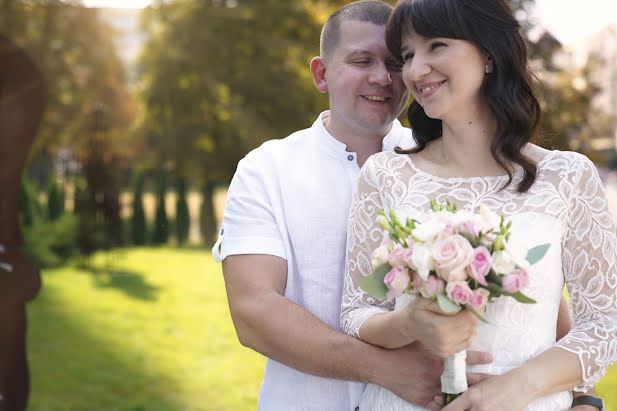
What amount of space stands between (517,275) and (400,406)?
2.58 feet

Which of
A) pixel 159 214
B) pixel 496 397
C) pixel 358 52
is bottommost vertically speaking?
pixel 159 214

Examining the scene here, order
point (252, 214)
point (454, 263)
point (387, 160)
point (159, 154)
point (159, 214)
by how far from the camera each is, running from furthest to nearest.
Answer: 1. point (159, 154)
2. point (159, 214)
3. point (252, 214)
4. point (387, 160)
5. point (454, 263)

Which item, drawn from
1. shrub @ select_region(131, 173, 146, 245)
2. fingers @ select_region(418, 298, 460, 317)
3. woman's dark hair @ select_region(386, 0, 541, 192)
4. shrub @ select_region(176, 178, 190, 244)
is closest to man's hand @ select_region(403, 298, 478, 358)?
fingers @ select_region(418, 298, 460, 317)

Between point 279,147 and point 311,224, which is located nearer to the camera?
point 311,224

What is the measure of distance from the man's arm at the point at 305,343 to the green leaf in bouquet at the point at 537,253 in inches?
17.1

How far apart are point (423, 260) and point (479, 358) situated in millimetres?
584

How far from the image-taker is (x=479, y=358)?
7.25 feet

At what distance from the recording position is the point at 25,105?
5469mm

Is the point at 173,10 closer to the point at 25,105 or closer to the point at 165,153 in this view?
the point at 165,153

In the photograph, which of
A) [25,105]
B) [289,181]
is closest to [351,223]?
[289,181]

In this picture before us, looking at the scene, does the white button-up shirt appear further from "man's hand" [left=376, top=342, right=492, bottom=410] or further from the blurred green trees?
the blurred green trees

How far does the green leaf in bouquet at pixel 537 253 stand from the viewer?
191 cm

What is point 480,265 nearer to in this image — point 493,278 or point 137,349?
point 493,278

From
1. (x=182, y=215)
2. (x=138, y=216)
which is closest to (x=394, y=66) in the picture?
(x=138, y=216)
